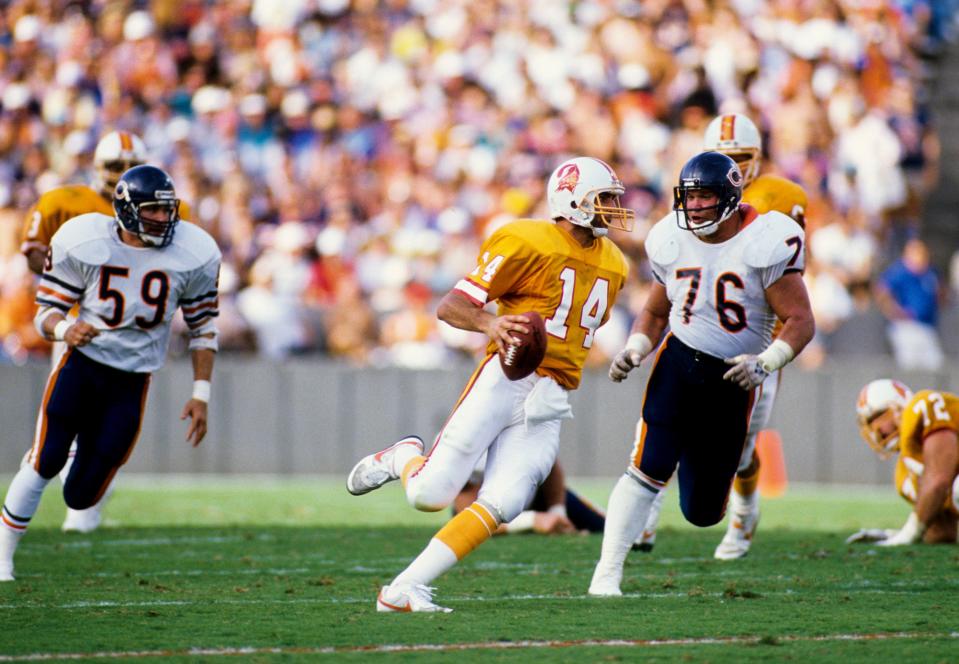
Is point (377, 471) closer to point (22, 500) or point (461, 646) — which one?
point (461, 646)

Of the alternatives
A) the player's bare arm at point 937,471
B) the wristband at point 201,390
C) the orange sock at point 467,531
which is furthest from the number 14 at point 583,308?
the player's bare arm at point 937,471

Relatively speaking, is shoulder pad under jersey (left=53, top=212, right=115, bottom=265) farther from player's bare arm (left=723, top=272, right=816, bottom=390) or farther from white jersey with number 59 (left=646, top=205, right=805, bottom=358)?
player's bare arm (left=723, top=272, right=816, bottom=390)

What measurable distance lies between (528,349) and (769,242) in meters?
1.16

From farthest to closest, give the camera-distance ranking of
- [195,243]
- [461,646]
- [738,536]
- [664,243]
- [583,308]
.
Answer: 1. [738,536]
2. [195,243]
3. [664,243]
4. [583,308]
5. [461,646]

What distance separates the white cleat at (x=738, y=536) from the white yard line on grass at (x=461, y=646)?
2479 millimetres

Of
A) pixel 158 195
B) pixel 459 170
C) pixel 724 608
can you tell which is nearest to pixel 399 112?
pixel 459 170

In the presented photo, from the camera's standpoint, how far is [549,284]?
5555 mm

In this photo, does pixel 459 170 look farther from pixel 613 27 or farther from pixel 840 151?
pixel 840 151

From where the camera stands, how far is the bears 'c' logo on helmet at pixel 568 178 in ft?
18.6

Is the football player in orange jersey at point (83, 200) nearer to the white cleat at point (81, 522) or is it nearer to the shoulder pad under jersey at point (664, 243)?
the white cleat at point (81, 522)

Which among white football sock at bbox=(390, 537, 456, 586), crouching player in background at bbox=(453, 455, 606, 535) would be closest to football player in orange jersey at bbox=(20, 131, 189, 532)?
crouching player in background at bbox=(453, 455, 606, 535)

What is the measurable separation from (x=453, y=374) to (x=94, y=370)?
6486 millimetres

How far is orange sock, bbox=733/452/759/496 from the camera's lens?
24.1 ft

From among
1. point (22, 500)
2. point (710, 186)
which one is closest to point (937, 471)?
point (710, 186)
